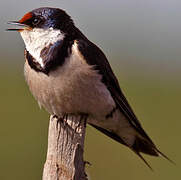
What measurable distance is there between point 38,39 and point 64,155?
1.20 meters

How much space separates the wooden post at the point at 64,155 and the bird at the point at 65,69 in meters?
0.64

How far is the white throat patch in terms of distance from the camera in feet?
17.9

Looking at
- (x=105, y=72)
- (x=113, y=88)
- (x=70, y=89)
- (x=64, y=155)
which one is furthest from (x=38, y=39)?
(x=64, y=155)

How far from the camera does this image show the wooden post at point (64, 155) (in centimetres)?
457

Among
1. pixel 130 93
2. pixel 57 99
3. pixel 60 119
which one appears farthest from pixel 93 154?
pixel 60 119

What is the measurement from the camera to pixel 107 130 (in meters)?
6.16

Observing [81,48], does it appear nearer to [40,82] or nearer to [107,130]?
[40,82]

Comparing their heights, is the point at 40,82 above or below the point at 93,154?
above

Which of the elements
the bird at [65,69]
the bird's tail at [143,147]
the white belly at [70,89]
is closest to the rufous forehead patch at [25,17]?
the bird at [65,69]

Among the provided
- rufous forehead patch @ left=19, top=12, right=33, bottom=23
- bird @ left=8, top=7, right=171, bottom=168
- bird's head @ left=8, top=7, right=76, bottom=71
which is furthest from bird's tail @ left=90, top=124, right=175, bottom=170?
rufous forehead patch @ left=19, top=12, right=33, bottom=23

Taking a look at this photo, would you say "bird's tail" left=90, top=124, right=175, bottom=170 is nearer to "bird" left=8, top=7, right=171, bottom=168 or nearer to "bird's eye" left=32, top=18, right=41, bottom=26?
"bird" left=8, top=7, right=171, bottom=168

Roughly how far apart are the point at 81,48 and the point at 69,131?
901 millimetres

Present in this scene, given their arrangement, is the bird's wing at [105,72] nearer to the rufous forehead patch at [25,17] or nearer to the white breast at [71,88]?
the white breast at [71,88]

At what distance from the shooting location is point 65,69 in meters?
5.36
